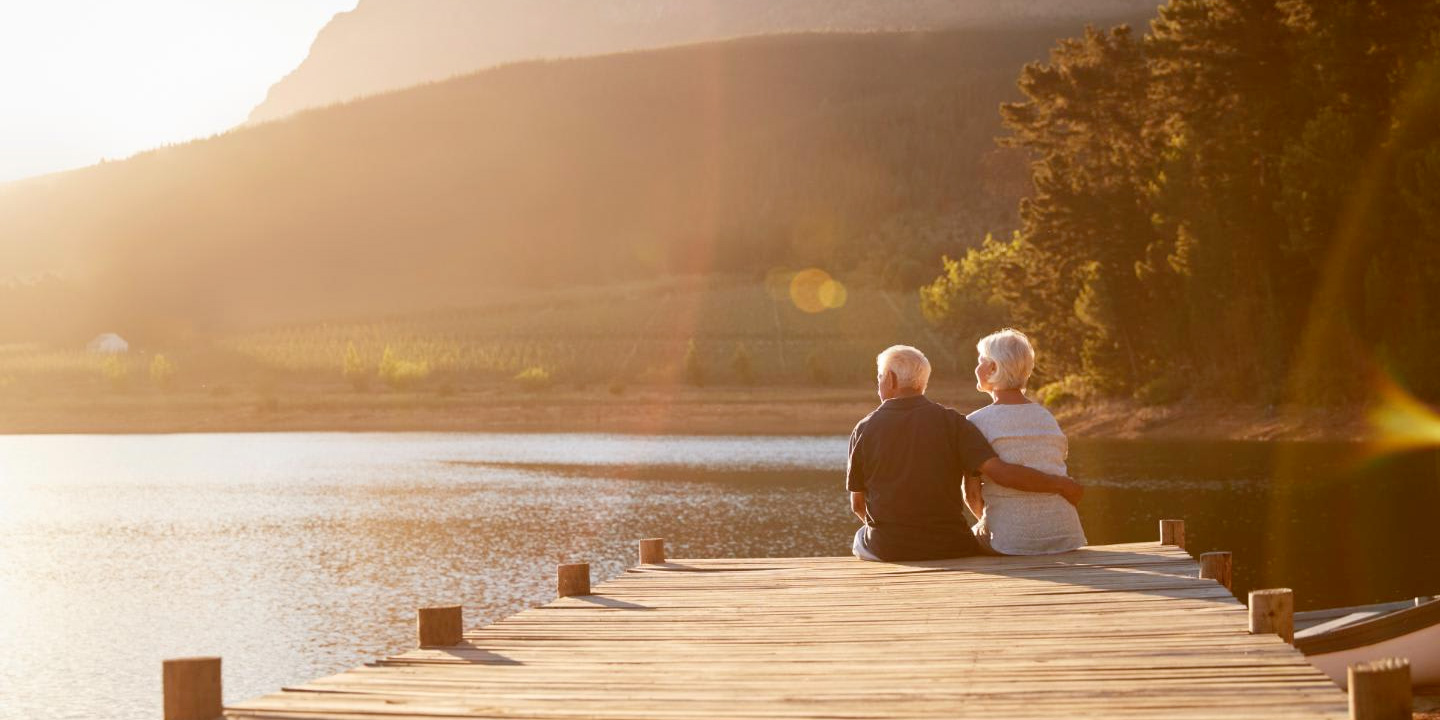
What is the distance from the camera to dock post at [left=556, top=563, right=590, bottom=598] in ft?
30.9

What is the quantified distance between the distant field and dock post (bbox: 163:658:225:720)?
260ft

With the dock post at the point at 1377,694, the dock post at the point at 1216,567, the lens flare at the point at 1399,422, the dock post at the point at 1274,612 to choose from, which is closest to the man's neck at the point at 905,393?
the dock post at the point at 1216,567

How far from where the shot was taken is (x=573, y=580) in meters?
9.48

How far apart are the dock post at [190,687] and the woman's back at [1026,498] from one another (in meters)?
5.10

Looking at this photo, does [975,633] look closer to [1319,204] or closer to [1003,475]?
[1003,475]

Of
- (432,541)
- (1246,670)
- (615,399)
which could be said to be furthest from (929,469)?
(615,399)

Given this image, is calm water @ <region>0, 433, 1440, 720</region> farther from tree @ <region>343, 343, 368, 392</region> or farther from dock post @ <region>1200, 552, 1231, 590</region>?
tree @ <region>343, 343, 368, 392</region>

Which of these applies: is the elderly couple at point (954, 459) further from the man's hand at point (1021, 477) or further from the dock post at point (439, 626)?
the dock post at point (439, 626)

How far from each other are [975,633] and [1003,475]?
209cm

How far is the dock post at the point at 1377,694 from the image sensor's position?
5215 mm

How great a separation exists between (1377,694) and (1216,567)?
444 centimetres

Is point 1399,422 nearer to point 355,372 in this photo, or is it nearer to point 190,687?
point 190,687

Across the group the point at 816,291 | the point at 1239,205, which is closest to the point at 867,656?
the point at 1239,205

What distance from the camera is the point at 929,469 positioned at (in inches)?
378
